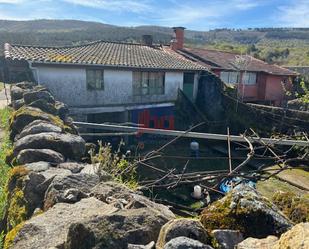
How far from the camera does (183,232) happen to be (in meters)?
2.34

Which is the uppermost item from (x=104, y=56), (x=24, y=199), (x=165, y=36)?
(x=165, y=36)

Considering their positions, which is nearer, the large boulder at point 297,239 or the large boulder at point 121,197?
the large boulder at point 297,239

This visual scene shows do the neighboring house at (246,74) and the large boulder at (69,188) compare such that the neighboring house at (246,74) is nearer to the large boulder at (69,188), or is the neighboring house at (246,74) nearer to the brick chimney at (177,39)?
the brick chimney at (177,39)

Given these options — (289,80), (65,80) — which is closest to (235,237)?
(65,80)

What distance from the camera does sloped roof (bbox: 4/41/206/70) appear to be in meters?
16.8

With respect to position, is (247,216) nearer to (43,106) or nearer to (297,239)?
(297,239)

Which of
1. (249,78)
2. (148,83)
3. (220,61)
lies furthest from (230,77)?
(148,83)

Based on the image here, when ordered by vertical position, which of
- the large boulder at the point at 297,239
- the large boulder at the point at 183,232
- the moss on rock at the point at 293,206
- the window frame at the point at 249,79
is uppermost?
the large boulder at the point at 297,239

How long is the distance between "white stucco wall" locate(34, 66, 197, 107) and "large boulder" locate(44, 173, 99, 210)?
13.5 m

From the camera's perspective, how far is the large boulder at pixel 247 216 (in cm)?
260

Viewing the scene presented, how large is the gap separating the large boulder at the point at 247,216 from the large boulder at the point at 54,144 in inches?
129

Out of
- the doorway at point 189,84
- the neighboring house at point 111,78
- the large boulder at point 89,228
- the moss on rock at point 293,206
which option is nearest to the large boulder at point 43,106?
the large boulder at point 89,228

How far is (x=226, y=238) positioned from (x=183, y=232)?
342 millimetres

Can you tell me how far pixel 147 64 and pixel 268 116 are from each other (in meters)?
8.08
